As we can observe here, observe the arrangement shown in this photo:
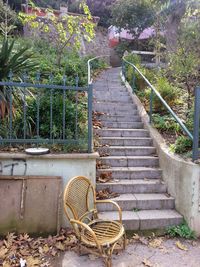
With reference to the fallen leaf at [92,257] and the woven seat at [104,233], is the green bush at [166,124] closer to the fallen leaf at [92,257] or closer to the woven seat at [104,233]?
the woven seat at [104,233]

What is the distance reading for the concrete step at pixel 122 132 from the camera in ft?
18.9

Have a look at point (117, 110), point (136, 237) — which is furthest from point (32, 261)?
point (117, 110)

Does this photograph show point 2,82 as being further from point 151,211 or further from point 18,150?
point 151,211

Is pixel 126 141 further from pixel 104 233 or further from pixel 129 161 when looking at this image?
pixel 104 233

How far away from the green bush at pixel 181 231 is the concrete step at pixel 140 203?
43 cm

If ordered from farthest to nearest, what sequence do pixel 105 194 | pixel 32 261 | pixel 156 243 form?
pixel 105 194
pixel 156 243
pixel 32 261

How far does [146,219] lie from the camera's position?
379cm

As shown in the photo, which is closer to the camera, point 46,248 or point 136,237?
point 46,248

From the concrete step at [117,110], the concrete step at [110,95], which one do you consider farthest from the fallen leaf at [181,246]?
the concrete step at [110,95]

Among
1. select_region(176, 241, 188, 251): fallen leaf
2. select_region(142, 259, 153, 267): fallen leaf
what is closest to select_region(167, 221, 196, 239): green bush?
select_region(176, 241, 188, 251): fallen leaf

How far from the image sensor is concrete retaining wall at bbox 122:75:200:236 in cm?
372

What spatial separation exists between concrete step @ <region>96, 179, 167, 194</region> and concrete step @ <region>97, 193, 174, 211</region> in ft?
0.65

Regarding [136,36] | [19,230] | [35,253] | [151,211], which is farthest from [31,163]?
[136,36]

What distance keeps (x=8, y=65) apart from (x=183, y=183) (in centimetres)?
319
